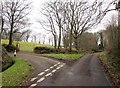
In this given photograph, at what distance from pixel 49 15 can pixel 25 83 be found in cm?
4505

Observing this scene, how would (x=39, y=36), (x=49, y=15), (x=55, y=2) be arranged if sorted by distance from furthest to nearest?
(x=39, y=36) < (x=49, y=15) < (x=55, y=2)

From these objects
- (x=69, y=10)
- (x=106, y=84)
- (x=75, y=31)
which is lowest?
(x=106, y=84)

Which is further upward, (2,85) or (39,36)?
(39,36)

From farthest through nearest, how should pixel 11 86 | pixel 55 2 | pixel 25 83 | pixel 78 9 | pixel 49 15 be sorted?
1. pixel 49 15
2. pixel 55 2
3. pixel 78 9
4. pixel 25 83
5. pixel 11 86

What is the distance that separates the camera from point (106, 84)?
1161 centimetres

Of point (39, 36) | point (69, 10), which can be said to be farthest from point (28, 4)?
point (39, 36)

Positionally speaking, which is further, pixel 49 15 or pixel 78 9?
pixel 49 15

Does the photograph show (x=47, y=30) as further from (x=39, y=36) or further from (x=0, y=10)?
(x=39, y=36)


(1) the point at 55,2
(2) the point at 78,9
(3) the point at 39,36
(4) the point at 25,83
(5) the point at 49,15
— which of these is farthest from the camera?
(3) the point at 39,36

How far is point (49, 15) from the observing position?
55375 mm

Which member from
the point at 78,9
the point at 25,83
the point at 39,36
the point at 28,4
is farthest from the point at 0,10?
the point at 39,36

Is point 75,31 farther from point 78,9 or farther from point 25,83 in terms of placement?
point 25,83

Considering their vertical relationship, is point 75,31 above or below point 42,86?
above

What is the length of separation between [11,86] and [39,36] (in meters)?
131
